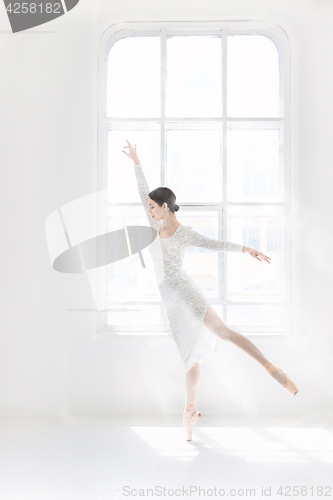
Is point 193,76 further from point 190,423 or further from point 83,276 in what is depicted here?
point 190,423

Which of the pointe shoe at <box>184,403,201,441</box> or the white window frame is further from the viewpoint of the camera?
the white window frame

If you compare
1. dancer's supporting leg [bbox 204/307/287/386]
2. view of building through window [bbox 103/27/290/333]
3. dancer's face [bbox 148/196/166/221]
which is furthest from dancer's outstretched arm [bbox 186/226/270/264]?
view of building through window [bbox 103/27/290/333]

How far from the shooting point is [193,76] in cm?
322

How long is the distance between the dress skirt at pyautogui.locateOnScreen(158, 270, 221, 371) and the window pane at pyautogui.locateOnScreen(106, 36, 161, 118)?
1.33 m

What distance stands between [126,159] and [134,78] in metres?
0.60

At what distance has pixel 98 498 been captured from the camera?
2012 mm

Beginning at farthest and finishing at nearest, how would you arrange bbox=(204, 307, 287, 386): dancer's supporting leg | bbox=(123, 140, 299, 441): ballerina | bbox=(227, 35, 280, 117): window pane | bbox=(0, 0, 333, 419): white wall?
bbox=(227, 35, 280, 117): window pane → bbox=(0, 0, 333, 419): white wall → bbox=(123, 140, 299, 441): ballerina → bbox=(204, 307, 287, 386): dancer's supporting leg

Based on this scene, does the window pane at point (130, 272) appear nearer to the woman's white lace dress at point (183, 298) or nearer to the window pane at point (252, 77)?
the woman's white lace dress at point (183, 298)

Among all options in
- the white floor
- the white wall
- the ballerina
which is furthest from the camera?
the white wall

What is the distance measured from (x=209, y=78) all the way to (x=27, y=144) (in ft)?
4.57

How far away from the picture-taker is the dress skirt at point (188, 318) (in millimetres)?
2625

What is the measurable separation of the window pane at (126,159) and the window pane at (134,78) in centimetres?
14

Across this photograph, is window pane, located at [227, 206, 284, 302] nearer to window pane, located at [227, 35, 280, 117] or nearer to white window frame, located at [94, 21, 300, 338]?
white window frame, located at [94, 21, 300, 338]

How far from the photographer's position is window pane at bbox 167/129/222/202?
3.22 m
